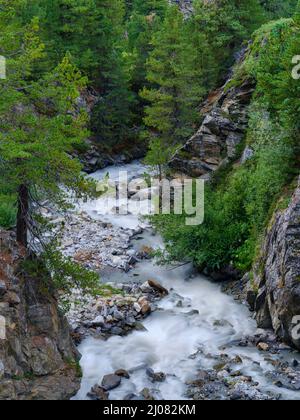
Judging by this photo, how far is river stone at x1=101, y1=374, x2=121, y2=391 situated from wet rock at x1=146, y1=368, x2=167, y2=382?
841 mm

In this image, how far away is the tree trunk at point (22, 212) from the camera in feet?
37.6

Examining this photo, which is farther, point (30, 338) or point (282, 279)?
point (282, 279)

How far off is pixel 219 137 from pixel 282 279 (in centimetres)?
1139

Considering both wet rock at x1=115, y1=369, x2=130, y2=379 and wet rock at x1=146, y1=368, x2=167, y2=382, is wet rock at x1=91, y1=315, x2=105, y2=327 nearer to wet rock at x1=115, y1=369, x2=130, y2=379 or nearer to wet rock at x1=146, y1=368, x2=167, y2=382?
wet rock at x1=115, y1=369, x2=130, y2=379

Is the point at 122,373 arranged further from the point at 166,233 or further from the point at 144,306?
the point at 166,233

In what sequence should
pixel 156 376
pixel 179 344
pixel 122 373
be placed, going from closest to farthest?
pixel 156 376 < pixel 122 373 < pixel 179 344

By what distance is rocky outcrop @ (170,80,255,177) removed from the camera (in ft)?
72.5

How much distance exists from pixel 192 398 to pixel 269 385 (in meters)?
1.93

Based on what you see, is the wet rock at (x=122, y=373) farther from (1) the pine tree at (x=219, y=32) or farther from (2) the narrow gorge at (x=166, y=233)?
(1) the pine tree at (x=219, y=32)

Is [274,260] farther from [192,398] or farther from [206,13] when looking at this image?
[206,13]

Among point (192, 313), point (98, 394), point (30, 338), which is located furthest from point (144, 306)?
point (30, 338)

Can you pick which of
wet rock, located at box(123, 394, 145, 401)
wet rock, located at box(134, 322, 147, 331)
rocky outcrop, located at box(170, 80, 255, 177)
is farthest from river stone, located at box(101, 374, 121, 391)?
rocky outcrop, located at box(170, 80, 255, 177)

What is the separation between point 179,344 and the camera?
13734 millimetres

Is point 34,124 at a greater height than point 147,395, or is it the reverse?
point 34,124
